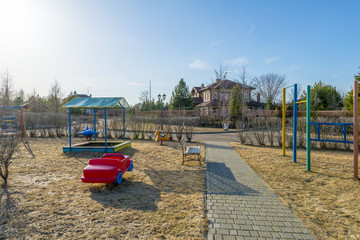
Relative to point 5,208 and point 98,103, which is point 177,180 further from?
point 98,103

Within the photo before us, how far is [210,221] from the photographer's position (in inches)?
133

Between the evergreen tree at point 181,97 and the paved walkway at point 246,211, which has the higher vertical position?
the evergreen tree at point 181,97

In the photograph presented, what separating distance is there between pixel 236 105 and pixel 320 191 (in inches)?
880

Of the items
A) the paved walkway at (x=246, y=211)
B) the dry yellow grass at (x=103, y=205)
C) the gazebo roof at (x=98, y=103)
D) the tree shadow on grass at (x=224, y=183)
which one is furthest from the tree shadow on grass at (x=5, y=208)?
the gazebo roof at (x=98, y=103)

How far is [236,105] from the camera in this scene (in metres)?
26.6

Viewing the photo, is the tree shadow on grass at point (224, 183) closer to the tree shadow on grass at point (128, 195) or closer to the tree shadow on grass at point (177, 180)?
the tree shadow on grass at point (177, 180)

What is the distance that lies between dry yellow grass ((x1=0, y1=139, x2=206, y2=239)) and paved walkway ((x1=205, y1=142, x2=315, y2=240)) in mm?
256

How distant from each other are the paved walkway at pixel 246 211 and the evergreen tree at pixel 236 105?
21.1 m

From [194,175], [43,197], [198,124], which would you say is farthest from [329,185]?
[198,124]

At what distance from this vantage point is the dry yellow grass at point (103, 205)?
10.0 ft

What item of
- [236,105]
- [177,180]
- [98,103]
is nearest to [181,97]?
[236,105]

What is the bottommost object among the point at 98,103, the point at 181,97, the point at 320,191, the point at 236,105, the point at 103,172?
the point at 320,191

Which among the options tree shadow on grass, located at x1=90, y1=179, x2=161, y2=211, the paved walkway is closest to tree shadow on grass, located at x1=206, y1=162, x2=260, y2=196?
the paved walkway

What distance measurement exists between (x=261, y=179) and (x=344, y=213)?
2095 millimetres
